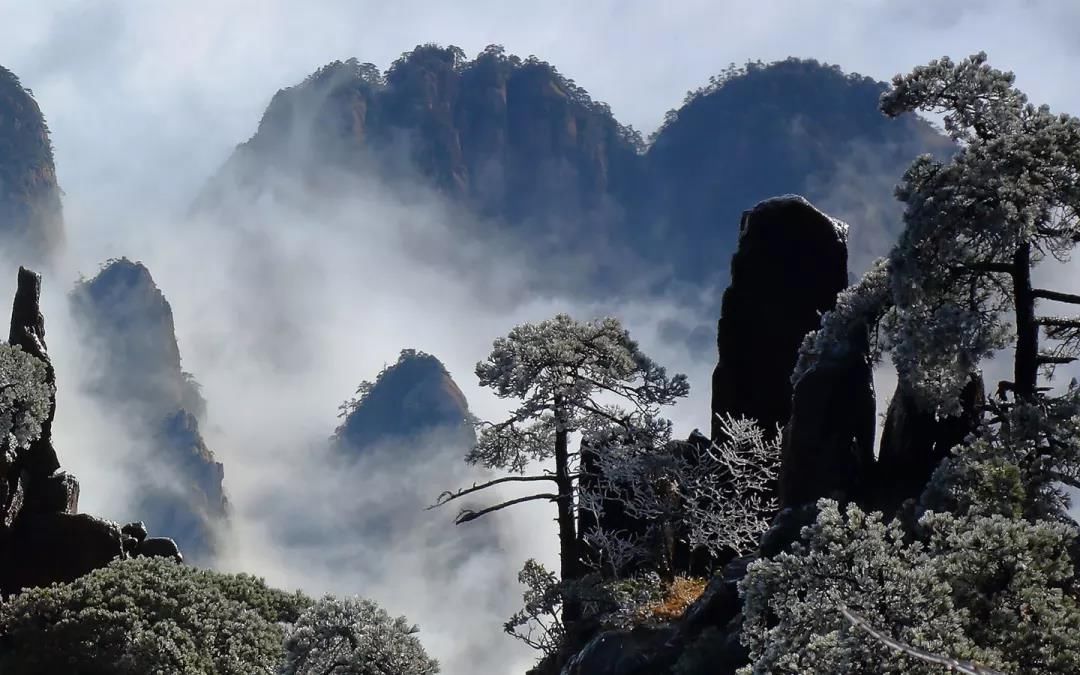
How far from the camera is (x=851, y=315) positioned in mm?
18609

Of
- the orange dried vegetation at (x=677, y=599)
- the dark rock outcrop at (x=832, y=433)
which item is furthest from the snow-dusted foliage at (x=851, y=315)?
the orange dried vegetation at (x=677, y=599)

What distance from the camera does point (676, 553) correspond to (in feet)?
89.4

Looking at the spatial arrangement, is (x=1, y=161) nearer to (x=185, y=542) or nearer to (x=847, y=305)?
(x=185, y=542)

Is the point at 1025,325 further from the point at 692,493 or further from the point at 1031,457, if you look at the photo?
the point at 692,493

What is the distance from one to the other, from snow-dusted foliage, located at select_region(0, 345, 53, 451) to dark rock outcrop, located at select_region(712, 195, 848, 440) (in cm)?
1656

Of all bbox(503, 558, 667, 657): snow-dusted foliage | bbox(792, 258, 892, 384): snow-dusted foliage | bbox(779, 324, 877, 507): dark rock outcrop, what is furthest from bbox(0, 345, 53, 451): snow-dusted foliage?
bbox(792, 258, 892, 384): snow-dusted foliage

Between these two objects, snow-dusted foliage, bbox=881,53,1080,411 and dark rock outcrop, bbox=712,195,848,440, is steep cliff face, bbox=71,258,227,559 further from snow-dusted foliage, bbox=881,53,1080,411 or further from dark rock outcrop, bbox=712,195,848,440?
snow-dusted foliage, bbox=881,53,1080,411

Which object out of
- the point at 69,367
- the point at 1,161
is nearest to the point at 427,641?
the point at 69,367

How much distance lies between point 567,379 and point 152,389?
532ft

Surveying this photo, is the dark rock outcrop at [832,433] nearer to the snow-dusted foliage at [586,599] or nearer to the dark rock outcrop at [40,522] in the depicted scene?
the snow-dusted foliage at [586,599]

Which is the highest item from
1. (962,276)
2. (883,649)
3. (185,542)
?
(185,542)

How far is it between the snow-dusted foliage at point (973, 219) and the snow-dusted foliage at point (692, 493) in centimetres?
734

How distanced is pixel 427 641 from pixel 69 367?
7185 cm

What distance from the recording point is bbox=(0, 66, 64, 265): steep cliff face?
587ft
